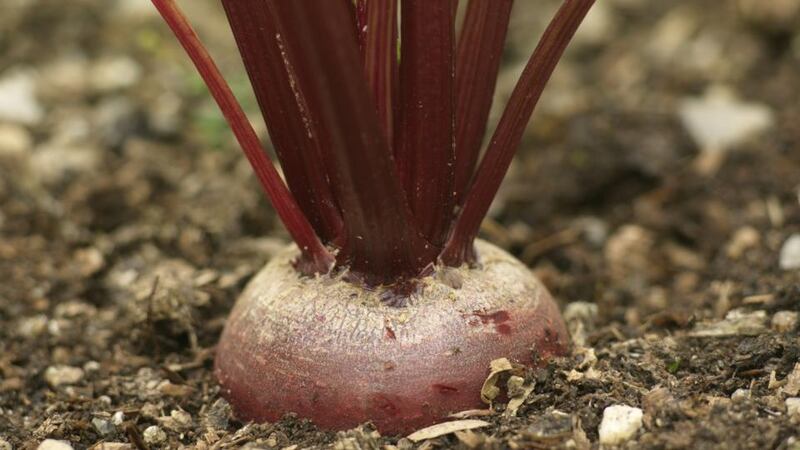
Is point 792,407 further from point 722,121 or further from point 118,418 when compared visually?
point 722,121

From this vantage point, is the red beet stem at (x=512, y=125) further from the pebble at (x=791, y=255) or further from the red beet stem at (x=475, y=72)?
the pebble at (x=791, y=255)

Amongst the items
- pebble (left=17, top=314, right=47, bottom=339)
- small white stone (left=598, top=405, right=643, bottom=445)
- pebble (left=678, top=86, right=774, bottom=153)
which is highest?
pebble (left=678, top=86, right=774, bottom=153)

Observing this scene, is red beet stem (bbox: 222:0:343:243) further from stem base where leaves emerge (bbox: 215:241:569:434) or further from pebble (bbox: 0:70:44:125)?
pebble (bbox: 0:70:44:125)

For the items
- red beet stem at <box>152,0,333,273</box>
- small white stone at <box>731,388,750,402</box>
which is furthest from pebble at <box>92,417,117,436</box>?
small white stone at <box>731,388,750,402</box>

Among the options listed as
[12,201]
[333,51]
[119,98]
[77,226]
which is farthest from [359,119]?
[119,98]

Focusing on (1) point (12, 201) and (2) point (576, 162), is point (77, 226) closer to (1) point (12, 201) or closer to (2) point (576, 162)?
(1) point (12, 201)

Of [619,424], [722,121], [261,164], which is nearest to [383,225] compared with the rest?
[261,164]
